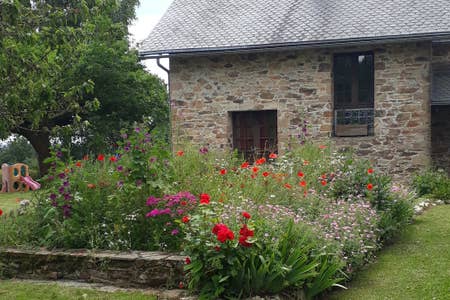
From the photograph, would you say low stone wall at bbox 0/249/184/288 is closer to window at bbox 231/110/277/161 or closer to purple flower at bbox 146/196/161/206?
purple flower at bbox 146/196/161/206

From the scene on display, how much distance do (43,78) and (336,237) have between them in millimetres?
3352

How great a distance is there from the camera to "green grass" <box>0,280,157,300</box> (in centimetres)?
481

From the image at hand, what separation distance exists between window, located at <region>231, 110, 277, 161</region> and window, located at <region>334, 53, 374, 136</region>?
1601 millimetres

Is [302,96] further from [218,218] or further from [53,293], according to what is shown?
[53,293]

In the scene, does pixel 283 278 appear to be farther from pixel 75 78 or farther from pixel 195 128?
pixel 75 78

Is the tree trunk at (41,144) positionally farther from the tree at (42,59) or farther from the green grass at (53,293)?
the green grass at (53,293)

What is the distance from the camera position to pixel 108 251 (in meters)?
5.43

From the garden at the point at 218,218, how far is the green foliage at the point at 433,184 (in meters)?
3.38

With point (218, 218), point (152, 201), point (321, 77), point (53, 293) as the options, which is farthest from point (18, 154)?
point (218, 218)

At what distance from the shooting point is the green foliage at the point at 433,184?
1088cm

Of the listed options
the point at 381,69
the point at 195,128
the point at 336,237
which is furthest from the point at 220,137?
the point at 336,237

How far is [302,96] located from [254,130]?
1.54 meters

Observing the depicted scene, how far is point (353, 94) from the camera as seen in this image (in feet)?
43.9

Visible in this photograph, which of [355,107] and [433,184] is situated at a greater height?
[355,107]
